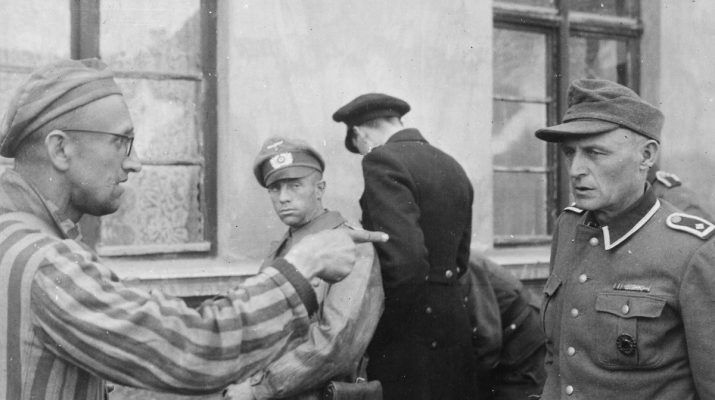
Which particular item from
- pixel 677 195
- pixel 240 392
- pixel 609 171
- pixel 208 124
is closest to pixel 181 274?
pixel 208 124

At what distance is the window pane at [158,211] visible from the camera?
4.26 m

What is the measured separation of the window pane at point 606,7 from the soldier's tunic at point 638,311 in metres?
3.59

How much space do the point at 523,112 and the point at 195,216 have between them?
243 cm

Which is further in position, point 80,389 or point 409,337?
point 409,337

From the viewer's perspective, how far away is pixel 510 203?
18.7 ft

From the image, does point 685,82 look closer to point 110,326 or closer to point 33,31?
point 33,31

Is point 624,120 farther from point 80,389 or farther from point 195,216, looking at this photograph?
point 195,216

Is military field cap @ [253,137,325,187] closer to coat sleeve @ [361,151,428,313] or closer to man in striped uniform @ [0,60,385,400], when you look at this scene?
coat sleeve @ [361,151,428,313]

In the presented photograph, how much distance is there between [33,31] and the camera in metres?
4.02

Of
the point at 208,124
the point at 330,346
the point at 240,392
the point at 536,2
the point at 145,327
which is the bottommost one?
the point at 240,392

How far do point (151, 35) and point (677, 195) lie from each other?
276 cm

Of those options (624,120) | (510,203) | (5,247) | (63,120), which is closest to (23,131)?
(63,120)

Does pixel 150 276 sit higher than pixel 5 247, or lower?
lower

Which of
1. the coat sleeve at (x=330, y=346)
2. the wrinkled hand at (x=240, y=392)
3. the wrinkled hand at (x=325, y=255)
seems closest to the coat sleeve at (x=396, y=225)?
the coat sleeve at (x=330, y=346)
